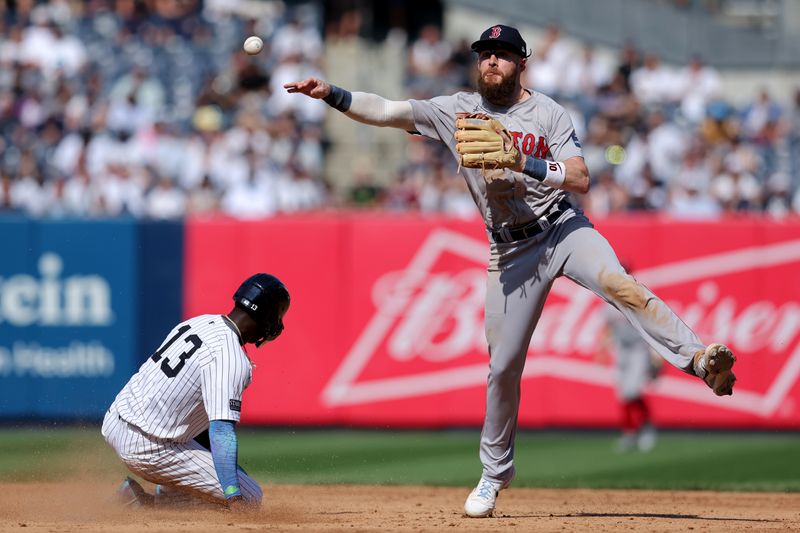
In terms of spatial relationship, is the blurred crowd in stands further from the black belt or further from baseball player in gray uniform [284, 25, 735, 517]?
the black belt

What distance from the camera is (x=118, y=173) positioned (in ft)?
52.6

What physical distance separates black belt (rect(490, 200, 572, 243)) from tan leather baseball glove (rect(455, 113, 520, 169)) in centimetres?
56

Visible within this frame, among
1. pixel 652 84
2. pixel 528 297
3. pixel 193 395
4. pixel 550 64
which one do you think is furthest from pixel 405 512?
pixel 652 84

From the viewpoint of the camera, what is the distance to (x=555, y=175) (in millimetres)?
6875

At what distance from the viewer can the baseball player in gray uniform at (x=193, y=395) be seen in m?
6.56

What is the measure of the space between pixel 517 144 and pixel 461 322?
23.9 ft

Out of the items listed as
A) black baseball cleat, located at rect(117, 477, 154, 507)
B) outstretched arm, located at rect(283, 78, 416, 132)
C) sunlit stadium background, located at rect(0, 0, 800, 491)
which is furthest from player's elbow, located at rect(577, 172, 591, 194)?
sunlit stadium background, located at rect(0, 0, 800, 491)

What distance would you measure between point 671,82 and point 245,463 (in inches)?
415

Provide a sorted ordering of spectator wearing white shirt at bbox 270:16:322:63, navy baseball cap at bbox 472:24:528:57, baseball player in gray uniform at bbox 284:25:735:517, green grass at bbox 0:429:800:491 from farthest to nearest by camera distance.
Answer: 1. spectator wearing white shirt at bbox 270:16:322:63
2. green grass at bbox 0:429:800:491
3. navy baseball cap at bbox 472:24:528:57
4. baseball player in gray uniform at bbox 284:25:735:517

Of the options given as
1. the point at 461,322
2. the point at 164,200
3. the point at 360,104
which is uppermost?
the point at 360,104

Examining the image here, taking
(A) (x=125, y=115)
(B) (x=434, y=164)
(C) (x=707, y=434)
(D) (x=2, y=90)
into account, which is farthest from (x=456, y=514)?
(D) (x=2, y=90)

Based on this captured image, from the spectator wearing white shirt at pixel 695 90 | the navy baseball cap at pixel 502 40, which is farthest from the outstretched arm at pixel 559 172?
the spectator wearing white shirt at pixel 695 90

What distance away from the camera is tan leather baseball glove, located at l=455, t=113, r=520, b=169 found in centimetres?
679

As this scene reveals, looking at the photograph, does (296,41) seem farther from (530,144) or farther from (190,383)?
(190,383)
